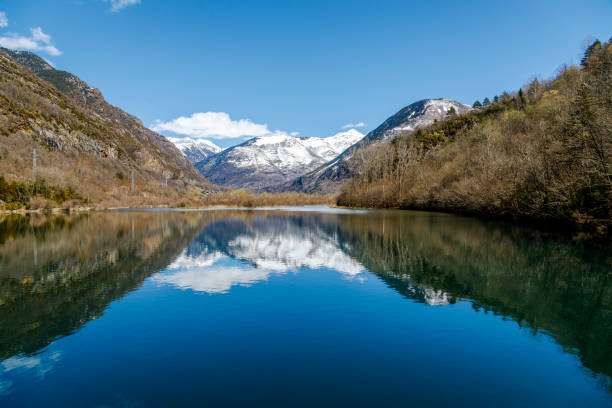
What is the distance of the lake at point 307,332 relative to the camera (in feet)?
19.4

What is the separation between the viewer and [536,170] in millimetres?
32969

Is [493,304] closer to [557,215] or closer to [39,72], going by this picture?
[557,215]

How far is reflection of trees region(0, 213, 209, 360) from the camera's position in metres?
8.77

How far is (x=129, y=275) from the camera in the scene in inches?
591

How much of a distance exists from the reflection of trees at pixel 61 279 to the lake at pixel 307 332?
0.08 meters

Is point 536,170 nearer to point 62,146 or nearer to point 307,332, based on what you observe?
point 307,332

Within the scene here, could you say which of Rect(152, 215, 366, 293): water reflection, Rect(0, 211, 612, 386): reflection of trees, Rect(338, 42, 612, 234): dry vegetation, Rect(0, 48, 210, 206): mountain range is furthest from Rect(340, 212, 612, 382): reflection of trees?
Rect(0, 48, 210, 206): mountain range

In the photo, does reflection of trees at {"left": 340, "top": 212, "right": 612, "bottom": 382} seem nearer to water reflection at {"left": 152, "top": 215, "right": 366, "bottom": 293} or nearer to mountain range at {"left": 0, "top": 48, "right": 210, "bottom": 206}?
water reflection at {"left": 152, "top": 215, "right": 366, "bottom": 293}

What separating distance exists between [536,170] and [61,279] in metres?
37.9

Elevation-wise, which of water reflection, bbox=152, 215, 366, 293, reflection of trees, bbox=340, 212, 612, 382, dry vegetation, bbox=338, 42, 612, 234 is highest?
dry vegetation, bbox=338, 42, 612, 234

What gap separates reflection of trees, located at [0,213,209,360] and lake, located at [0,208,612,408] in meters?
0.08

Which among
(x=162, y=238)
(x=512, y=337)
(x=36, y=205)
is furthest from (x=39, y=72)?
(x=512, y=337)

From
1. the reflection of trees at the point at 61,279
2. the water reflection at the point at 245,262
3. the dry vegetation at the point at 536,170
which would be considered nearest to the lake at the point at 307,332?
the reflection of trees at the point at 61,279

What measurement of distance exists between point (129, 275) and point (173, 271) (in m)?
1.88
